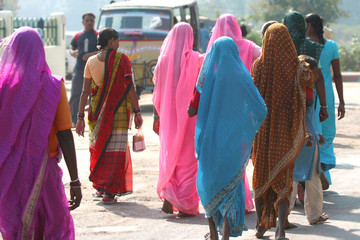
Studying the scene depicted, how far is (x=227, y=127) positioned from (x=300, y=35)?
183cm

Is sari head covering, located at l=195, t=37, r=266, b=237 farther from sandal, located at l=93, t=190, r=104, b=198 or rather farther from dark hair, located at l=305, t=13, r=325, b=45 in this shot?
sandal, located at l=93, t=190, r=104, b=198

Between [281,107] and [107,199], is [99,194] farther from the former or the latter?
[281,107]

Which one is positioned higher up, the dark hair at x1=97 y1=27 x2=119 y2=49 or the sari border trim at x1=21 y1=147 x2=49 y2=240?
the dark hair at x1=97 y1=27 x2=119 y2=49

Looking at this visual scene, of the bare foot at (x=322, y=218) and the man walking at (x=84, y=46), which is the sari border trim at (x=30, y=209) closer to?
the bare foot at (x=322, y=218)

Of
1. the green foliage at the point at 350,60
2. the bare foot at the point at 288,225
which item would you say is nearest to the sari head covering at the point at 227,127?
the bare foot at the point at 288,225

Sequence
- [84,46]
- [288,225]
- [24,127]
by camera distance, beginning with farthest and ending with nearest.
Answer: [84,46] → [288,225] → [24,127]

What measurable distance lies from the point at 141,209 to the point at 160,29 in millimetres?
8932

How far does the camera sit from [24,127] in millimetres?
3752

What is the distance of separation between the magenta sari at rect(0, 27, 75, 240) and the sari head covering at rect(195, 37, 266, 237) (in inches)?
53.7

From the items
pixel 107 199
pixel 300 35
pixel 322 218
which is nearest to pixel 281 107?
pixel 322 218

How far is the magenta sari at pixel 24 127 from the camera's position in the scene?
12.2 ft

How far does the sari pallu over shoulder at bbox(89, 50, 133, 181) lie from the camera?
650 centimetres

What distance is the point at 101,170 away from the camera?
6613 mm

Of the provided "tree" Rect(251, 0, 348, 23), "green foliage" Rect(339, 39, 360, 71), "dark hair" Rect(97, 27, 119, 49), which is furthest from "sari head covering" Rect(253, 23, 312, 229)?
"tree" Rect(251, 0, 348, 23)
